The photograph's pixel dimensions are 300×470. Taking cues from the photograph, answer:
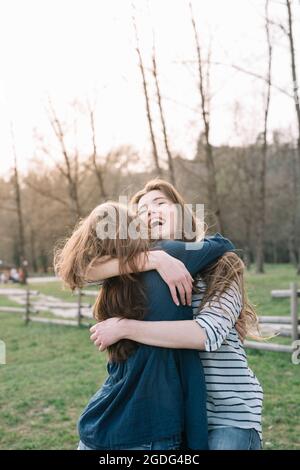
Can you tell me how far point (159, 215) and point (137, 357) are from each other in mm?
701

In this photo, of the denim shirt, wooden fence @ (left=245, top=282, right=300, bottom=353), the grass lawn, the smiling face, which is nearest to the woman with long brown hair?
the denim shirt

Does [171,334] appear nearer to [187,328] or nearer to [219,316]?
Result: [187,328]

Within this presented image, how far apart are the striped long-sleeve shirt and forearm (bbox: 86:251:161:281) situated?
0.25 meters

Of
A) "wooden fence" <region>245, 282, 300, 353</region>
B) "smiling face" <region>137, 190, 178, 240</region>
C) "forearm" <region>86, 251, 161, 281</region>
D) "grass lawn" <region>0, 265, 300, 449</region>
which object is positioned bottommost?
"grass lawn" <region>0, 265, 300, 449</region>

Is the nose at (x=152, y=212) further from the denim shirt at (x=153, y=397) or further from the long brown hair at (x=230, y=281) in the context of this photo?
the denim shirt at (x=153, y=397)

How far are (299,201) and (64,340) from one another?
2095 cm

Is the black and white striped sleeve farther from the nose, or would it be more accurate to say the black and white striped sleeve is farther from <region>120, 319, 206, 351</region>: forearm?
the nose

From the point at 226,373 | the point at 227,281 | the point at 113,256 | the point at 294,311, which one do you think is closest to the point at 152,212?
the point at 113,256

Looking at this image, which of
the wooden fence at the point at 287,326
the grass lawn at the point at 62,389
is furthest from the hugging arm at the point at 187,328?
the wooden fence at the point at 287,326

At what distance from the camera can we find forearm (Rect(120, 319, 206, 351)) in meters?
1.73

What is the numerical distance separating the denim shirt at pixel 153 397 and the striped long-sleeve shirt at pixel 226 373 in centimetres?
9

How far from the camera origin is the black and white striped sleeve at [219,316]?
175cm

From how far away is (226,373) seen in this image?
185 cm
